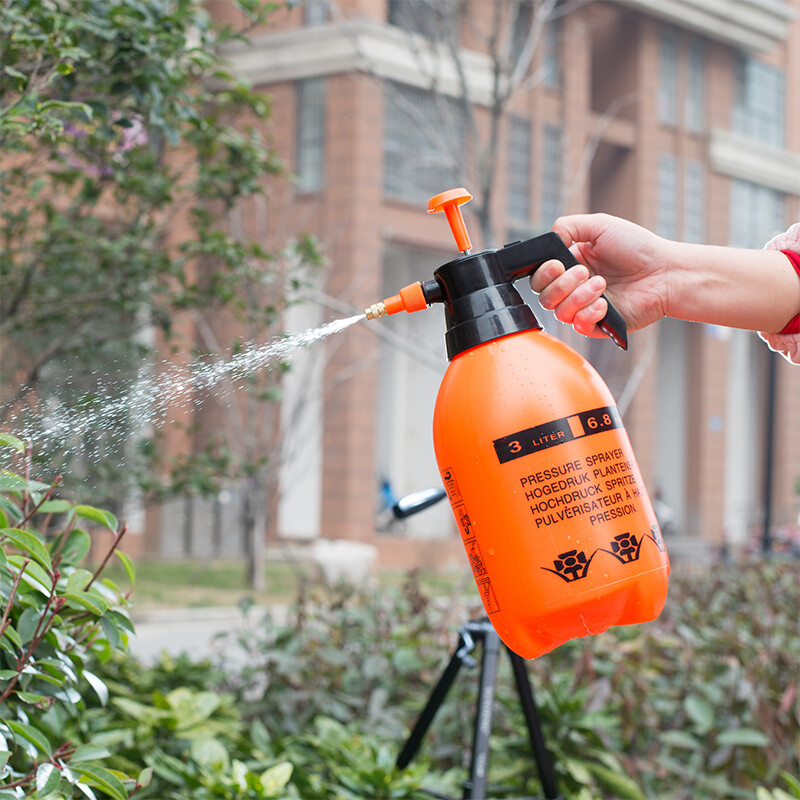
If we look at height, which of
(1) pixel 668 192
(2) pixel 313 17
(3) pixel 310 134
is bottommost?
(1) pixel 668 192

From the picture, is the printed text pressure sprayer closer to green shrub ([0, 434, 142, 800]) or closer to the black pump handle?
the black pump handle

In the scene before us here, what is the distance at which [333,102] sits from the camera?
15883 mm

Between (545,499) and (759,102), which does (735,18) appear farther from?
(545,499)

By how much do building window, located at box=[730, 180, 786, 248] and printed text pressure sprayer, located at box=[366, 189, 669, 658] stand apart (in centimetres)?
2214

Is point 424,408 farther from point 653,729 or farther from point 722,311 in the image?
point 722,311

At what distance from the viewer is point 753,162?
72.6 ft

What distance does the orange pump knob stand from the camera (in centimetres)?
138

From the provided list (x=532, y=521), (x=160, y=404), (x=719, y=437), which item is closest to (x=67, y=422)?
(x=160, y=404)

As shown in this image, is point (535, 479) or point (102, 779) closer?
point (535, 479)

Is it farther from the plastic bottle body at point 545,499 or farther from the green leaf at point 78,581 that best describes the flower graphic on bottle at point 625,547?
the green leaf at point 78,581

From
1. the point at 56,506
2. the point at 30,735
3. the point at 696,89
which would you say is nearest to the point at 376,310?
the point at 56,506

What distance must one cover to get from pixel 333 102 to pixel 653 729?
577 inches

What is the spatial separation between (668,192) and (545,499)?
20.7 metres

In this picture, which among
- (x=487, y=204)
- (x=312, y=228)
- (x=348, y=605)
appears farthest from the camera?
(x=312, y=228)
